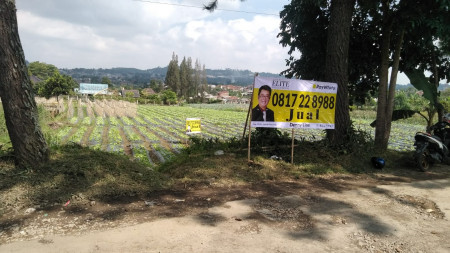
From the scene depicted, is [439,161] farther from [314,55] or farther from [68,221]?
[68,221]

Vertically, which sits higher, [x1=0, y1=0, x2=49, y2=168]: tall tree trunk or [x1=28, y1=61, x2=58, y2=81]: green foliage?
[x1=28, y1=61, x2=58, y2=81]: green foliage

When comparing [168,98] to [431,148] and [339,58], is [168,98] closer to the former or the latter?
[339,58]

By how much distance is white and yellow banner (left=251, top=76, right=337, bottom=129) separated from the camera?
639cm

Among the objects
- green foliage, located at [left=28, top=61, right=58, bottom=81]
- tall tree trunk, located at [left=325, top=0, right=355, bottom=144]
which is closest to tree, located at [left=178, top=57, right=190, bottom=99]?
green foliage, located at [left=28, top=61, right=58, bottom=81]

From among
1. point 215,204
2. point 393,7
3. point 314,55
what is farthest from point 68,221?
point 393,7

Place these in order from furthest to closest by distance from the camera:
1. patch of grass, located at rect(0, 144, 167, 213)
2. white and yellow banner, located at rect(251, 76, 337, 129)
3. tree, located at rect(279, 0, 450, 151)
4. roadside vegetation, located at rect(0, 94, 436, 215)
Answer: tree, located at rect(279, 0, 450, 151)
white and yellow banner, located at rect(251, 76, 337, 129)
roadside vegetation, located at rect(0, 94, 436, 215)
patch of grass, located at rect(0, 144, 167, 213)

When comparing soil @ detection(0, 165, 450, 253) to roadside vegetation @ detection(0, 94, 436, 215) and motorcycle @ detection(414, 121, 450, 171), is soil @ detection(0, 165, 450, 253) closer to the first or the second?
roadside vegetation @ detection(0, 94, 436, 215)

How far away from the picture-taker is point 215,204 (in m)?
4.43

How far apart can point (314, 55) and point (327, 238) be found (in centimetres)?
711

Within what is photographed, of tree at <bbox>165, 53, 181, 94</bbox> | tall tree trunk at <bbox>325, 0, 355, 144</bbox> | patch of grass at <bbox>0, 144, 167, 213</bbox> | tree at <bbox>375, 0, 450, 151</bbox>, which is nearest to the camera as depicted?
patch of grass at <bbox>0, 144, 167, 213</bbox>

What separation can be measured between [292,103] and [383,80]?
3552 mm

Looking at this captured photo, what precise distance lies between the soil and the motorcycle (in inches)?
80.9

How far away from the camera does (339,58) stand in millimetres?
7488

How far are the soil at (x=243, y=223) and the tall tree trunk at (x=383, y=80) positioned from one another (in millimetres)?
3438
